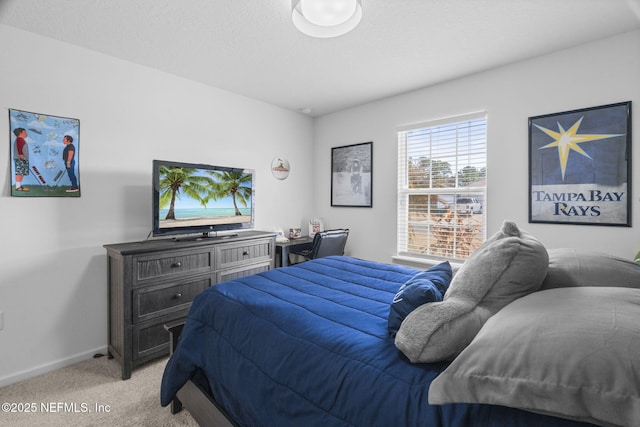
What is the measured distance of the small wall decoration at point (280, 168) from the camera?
157 inches

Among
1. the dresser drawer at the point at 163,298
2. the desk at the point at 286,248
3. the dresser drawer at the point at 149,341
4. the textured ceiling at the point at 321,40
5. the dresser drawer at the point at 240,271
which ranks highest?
the textured ceiling at the point at 321,40

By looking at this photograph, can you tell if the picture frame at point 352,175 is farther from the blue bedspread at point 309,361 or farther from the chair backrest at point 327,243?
the blue bedspread at point 309,361

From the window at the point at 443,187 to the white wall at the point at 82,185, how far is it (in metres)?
2.33

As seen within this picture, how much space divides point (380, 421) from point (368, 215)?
3.08 metres

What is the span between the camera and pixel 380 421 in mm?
910

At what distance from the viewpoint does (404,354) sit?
1.05 meters

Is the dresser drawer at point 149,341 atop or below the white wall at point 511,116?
below

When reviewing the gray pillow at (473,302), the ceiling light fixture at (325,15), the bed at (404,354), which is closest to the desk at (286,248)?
the bed at (404,354)

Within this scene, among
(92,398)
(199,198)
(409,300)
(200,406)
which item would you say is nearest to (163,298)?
(92,398)

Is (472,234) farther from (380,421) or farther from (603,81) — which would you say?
(380,421)

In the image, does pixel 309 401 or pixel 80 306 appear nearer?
pixel 309 401

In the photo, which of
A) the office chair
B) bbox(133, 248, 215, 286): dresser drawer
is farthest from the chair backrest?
bbox(133, 248, 215, 286): dresser drawer

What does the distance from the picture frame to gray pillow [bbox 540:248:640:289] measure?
267 cm

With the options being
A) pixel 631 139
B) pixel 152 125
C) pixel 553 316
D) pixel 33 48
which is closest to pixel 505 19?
pixel 631 139
